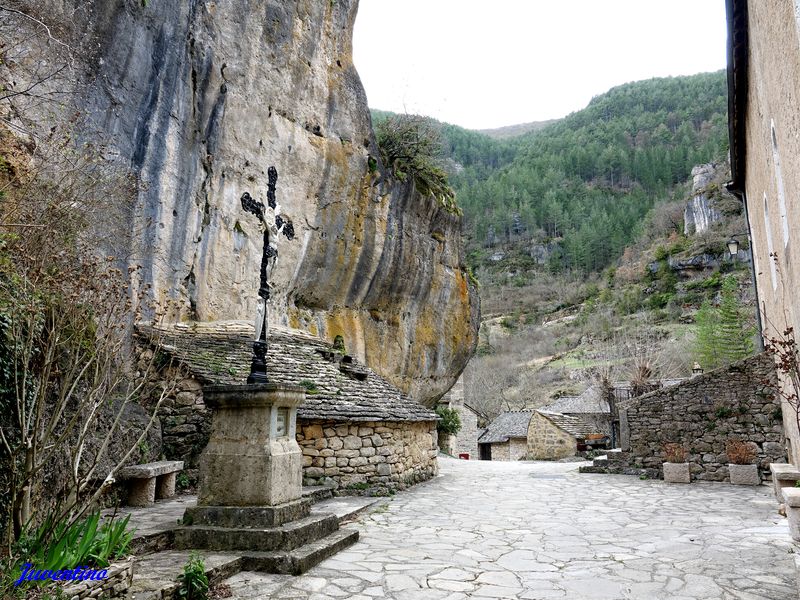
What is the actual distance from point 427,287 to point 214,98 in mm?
8856

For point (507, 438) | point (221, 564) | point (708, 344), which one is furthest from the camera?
point (708, 344)

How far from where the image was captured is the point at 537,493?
10484 millimetres

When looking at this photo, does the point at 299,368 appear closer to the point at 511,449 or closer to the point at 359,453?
the point at 359,453

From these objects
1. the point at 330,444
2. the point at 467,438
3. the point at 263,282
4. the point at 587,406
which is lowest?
the point at 467,438

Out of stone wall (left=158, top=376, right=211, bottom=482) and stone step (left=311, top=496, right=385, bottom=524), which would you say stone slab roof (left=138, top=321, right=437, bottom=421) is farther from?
stone step (left=311, top=496, right=385, bottom=524)

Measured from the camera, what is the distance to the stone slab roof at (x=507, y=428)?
2983 centimetres

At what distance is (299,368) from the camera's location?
11.0 m

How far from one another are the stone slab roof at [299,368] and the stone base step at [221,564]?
3832mm

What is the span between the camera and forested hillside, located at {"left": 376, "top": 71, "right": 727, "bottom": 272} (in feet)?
255

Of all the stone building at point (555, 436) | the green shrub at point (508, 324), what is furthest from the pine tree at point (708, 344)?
the green shrub at point (508, 324)

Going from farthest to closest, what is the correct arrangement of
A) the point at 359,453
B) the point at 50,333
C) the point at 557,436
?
the point at 557,436 → the point at 359,453 → the point at 50,333

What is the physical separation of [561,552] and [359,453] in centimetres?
508

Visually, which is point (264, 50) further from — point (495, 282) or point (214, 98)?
point (495, 282)

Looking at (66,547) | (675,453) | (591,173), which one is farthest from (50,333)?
(591,173)
